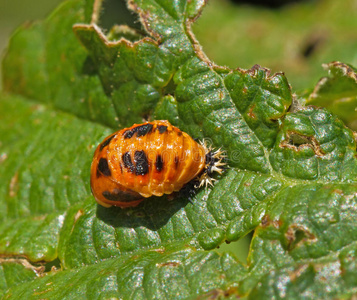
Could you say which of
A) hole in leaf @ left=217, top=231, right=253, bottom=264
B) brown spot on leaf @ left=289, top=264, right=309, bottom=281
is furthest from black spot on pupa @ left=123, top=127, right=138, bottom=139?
brown spot on leaf @ left=289, top=264, right=309, bottom=281

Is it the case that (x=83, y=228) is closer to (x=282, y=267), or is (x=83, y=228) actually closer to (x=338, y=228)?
(x=282, y=267)

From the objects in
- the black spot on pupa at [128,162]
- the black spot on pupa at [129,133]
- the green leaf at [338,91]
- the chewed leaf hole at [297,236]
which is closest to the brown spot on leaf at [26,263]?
the black spot on pupa at [128,162]

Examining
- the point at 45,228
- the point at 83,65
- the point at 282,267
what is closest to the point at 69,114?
the point at 83,65

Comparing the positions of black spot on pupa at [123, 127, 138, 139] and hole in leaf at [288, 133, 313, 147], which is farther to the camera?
black spot on pupa at [123, 127, 138, 139]

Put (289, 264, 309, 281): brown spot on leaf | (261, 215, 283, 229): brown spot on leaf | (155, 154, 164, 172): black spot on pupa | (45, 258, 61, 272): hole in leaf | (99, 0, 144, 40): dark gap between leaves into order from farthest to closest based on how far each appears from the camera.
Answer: (99, 0, 144, 40): dark gap between leaves, (45, 258, 61, 272): hole in leaf, (155, 154, 164, 172): black spot on pupa, (261, 215, 283, 229): brown spot on leaf, (289, 264, 309, 281): brown spot on leaf

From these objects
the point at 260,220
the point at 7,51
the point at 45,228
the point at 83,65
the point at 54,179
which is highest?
the point at 7,51

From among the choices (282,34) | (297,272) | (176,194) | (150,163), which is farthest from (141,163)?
(282,34)

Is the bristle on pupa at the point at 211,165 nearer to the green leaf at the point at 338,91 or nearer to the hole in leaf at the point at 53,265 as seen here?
the green leaf at the point at 338,91

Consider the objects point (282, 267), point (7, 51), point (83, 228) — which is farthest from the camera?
point (7, 51)

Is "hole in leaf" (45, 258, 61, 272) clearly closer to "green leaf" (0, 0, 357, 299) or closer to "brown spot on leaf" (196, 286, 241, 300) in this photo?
"green leaf" (0, 0, 357, 299)
